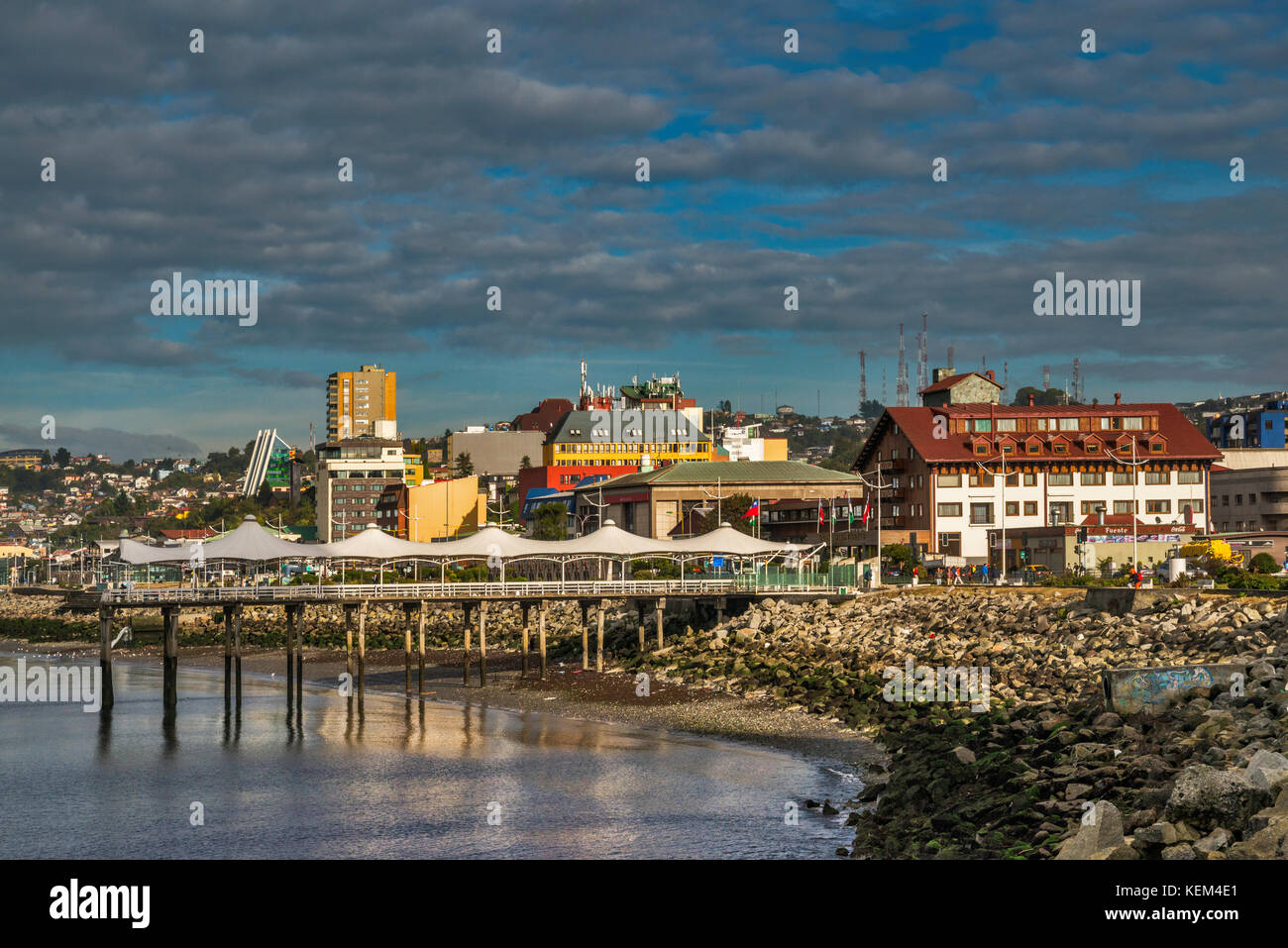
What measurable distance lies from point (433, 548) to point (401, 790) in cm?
3688

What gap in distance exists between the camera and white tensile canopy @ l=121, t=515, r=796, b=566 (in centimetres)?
7481

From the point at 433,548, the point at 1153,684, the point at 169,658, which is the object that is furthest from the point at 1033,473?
the point at 1153,684

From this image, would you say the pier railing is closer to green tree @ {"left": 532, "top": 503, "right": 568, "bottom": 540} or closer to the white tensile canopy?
the white tensile canopy

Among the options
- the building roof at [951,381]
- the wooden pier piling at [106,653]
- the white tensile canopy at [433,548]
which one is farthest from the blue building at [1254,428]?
the wooden pier piling at [106,653]

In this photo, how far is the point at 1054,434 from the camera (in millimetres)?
115125

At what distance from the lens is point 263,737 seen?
55219mm

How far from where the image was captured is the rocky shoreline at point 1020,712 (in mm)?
22344

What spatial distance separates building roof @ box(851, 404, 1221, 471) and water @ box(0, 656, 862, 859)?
6366 cm

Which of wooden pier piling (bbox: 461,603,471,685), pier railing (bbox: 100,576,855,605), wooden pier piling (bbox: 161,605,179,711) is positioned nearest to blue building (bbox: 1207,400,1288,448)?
pier railing (bbox: 100,576,855,605)

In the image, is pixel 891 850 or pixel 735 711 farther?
pixel 735 711

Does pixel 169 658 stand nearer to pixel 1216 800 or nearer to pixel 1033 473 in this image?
pixel 1216 800
